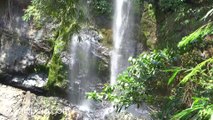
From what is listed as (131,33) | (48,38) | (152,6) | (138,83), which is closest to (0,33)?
(48,38)

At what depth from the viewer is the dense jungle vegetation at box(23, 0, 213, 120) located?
1.89m

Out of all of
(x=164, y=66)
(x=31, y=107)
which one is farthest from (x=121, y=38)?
(x=164, y=66)

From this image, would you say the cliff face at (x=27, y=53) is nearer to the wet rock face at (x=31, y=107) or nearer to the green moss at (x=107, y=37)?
the green moss at (x=107, y=37)

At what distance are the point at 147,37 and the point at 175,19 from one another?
117 centimetres

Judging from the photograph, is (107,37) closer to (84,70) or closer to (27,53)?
(84,70)

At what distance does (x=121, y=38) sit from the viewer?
7527 millimetres

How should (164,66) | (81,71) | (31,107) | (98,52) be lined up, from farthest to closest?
(81,71) → (98,52) → (31,107) → (164,66)

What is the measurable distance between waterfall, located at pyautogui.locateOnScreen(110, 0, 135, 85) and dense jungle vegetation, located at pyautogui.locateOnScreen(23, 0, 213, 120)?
337mm

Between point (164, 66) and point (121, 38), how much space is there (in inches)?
176

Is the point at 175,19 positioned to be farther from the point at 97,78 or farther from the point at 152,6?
the point at 97,78

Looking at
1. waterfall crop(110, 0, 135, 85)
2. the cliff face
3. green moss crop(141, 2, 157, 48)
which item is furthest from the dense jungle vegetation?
waterfall crop(110, 0, 135, 85)

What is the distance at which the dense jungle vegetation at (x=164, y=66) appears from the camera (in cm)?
189

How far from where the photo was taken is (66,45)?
7422 mm

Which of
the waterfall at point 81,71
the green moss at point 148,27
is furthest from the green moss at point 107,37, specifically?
the green moss at point 148,27
